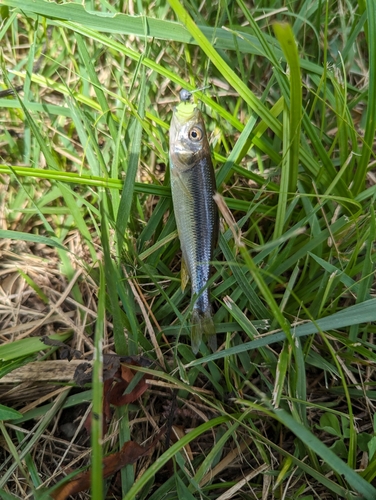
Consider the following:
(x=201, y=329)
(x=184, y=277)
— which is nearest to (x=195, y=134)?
(x=184, y=277)

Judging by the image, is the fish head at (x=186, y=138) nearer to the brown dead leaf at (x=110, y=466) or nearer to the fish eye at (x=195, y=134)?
the fish eye at (x=195, y=134)

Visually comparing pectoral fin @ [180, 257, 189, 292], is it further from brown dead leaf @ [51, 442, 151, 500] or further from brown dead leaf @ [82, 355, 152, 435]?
brown dead leaf @ [51, 442, 151, 500]

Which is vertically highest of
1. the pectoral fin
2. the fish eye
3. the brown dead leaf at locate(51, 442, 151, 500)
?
the fish eye

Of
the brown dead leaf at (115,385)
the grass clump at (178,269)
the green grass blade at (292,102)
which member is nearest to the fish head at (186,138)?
the grass clump at (178,269)

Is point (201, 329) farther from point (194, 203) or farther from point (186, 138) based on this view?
point (186, 138)

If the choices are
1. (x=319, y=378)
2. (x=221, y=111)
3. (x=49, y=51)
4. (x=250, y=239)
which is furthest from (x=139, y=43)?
(x=319, y=378)

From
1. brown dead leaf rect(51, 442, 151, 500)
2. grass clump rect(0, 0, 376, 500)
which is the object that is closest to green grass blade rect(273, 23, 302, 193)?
grass clump rect(0, 0, 376, 500)
